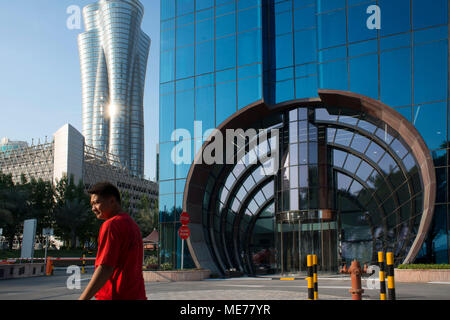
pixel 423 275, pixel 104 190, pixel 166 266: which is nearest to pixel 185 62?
pixel 166 266

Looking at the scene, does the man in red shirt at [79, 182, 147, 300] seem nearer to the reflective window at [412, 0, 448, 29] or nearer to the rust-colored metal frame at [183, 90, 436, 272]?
the rust-colored metal frame at [183, 90, 436, 272]

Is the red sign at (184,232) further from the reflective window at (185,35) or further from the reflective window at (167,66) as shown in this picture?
the reflective window at (185,35)

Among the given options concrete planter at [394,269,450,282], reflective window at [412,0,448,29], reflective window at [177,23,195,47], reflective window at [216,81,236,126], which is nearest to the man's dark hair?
concrete planter at [394,269,450,282]

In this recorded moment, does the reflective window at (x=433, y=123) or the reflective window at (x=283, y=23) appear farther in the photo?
the reflective window at (x=283, y=23)

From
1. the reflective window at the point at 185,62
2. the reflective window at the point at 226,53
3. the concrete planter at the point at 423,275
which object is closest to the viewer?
the concrete planter at the point at 423,275

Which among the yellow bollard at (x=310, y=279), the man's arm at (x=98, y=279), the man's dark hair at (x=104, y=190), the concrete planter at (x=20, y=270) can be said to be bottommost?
the concrete planter at (x=20, y=270)

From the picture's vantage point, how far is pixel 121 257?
13.0 ft

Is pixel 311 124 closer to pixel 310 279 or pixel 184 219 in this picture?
pixel 184 219

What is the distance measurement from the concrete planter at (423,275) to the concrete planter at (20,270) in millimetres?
21006

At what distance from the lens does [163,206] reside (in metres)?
29.2

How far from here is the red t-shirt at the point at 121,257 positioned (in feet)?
12.7

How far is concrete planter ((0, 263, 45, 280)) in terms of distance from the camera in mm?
27633

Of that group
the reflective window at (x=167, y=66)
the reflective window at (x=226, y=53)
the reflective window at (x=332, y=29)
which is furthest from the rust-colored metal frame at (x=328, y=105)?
the reflective window at (x=167, y=66)
